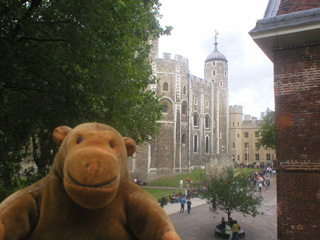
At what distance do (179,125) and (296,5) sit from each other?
109 ft

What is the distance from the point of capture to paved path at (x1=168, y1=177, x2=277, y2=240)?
12859mm

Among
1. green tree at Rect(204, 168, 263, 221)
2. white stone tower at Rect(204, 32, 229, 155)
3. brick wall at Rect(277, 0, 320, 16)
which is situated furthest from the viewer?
white stone tower at Rect(204, 32, 229, 155)

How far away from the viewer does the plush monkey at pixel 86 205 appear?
204cm

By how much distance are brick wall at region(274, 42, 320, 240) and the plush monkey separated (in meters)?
5.15

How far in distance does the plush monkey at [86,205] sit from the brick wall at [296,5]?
642 cm

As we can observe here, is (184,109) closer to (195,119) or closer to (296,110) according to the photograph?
(195,119)

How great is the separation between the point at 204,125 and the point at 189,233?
36.5m

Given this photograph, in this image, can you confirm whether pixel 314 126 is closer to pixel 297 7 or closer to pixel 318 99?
pixel 318 99

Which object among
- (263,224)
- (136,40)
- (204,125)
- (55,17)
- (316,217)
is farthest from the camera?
(204,125)

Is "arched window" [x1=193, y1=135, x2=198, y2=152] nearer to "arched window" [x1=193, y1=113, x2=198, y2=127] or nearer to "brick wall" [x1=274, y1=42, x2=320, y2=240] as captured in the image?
"arched window" [x1=193, y1=113, x2=198, y2=127]

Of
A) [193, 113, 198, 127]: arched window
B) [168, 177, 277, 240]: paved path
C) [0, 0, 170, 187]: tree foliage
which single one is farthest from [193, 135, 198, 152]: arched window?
[0, 0, 170, 187]: tree foliage

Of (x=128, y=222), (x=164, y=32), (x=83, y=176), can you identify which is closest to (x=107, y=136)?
(x=83, y=176)

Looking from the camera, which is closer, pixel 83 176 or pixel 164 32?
pixel 83 176

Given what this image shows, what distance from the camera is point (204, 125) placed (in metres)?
48.7
